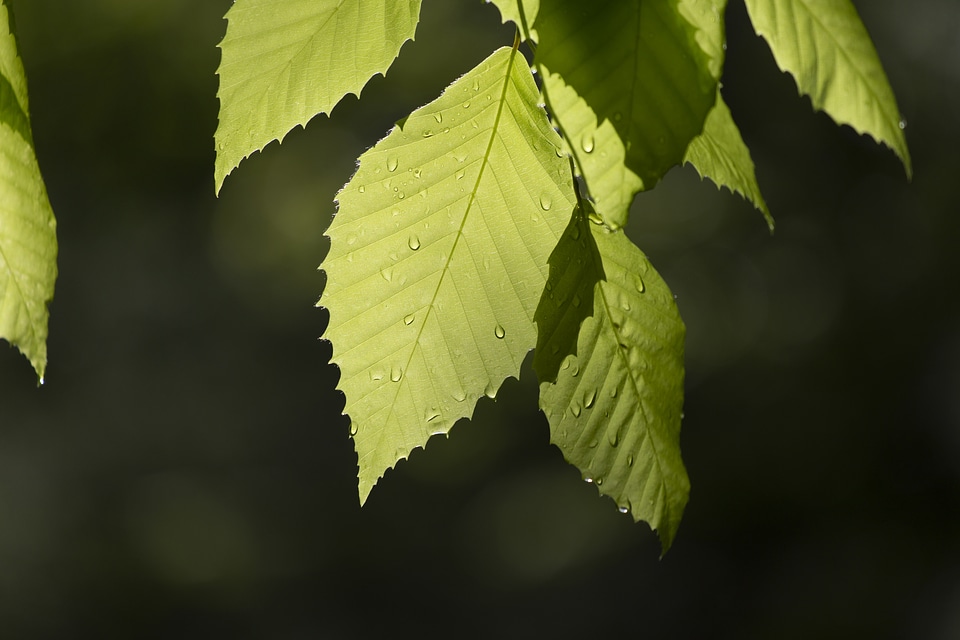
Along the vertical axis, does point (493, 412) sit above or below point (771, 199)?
below

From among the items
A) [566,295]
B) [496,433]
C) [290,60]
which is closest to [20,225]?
[290,60]

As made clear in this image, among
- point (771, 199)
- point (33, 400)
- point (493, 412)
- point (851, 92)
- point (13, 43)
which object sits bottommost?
point (851, 92)

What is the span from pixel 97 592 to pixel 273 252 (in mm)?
3338

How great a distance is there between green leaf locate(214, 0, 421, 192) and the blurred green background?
5868mm

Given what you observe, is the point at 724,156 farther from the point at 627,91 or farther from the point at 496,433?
the point at 496,433

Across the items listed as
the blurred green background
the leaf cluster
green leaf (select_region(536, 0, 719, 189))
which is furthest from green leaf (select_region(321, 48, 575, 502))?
the blurred green background

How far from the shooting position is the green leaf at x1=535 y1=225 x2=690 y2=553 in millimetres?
517

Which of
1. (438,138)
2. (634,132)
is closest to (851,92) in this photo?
(634,132)

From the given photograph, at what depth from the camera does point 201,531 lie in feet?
23.3

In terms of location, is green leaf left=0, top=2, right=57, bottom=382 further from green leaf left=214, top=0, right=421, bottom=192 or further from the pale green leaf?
the pale green leaf

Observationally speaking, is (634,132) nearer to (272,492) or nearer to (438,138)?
(438,138)

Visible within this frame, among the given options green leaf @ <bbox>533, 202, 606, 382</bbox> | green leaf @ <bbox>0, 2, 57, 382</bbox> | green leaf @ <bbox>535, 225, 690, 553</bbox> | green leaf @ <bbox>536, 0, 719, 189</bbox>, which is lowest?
green leaf @ <bbox>535, 225, 690, 553</bbox>

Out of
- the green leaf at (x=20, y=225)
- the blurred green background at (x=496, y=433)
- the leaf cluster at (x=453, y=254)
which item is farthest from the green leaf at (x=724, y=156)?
the blurred green background at (x=496, y=433)

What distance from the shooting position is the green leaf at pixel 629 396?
0.52m
